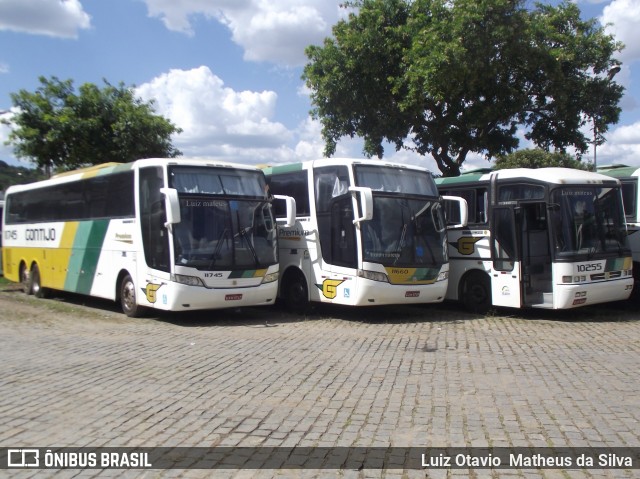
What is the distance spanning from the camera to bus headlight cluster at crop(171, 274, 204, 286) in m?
12.0

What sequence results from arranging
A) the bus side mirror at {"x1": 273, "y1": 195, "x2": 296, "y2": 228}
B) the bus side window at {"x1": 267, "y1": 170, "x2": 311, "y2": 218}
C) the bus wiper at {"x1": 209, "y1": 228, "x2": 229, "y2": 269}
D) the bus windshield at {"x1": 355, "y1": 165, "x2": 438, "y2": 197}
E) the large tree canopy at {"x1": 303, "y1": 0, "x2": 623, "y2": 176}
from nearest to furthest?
the bus wiper at {"x1": 209, "y1": 228, "x2": 229, "y2": 269}, the bus windshield at {"x1": 355, "y1": 165, "x2": 438, "y2": 197}, the bus side mirror at {"x1": 273, "y1": 195, "x2": 296, "y2": 228}, the bus side window at {"x1": 267, "y1": 170, "x2": 311, "y2": 218}, the large tree canopy at {"x1": 303, "y1": 0, "x2": 623, "y2": 176}

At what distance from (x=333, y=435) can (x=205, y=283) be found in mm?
7145

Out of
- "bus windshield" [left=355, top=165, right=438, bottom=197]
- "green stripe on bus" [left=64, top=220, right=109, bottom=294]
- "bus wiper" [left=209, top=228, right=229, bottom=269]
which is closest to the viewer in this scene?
"bus wiper" [left=209, top=228, right=229, bottom=269]

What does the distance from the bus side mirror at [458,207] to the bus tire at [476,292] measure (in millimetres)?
1227

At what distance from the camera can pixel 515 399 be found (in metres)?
6.60

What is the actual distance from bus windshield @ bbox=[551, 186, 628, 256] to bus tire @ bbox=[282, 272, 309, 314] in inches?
210

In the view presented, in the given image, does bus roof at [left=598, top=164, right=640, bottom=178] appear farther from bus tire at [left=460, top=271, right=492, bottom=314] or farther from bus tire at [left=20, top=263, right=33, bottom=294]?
bus tire at [left=20, top=263, right=33, bottom=294]

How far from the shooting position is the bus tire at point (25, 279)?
1829cm

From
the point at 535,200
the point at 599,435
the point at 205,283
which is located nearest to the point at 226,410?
the point at 599,435

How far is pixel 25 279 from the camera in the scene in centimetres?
1883

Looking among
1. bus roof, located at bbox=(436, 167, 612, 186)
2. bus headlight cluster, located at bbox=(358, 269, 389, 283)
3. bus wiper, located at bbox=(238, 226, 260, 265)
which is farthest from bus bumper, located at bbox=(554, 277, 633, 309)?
bus wiper, located at bbox=(238, 226, 260, 265)

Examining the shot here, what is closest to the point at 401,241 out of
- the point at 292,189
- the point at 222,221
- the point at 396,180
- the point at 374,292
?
the point at 374,292

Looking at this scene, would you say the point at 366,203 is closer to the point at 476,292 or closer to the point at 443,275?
the point at 443,275

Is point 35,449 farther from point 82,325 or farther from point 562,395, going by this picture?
point 82,325
